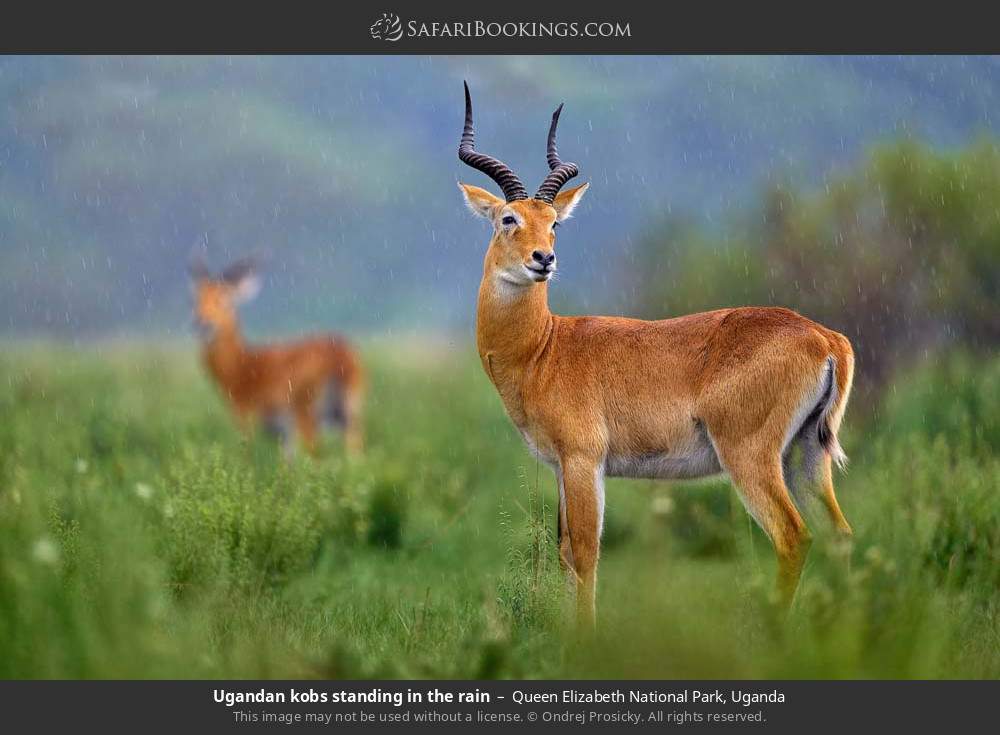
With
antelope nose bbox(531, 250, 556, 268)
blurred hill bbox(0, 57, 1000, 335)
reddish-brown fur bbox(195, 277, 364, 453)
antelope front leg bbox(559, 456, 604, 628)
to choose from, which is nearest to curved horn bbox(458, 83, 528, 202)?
antelope nose bbox(531, 250, 556, 268)

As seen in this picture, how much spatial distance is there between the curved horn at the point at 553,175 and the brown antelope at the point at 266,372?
6.59 metres

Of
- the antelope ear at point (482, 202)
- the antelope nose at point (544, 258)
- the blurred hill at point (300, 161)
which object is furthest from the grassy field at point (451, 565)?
the blurred hill at point (300, 161)

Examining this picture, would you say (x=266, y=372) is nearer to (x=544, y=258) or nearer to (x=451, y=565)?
(x=451, y=565)

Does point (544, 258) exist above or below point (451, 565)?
above

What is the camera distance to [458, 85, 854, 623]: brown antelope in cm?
662

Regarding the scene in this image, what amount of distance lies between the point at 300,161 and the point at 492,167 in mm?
77102

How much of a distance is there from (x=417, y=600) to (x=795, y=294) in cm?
853

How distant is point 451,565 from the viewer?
30.7 feet

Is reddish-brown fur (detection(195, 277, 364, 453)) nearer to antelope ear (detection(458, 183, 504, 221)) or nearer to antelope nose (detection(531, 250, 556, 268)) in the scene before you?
A: antelope ear (detection(458, 183, 504, 221))

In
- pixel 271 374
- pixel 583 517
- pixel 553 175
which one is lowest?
pixel 583 517

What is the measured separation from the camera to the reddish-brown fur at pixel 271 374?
46.1 ft

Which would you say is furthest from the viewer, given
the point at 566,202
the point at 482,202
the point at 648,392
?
the point at 566,202

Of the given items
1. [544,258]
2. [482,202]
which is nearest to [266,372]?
[482,202]

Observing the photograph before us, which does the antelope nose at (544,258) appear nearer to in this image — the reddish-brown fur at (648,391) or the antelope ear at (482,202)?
the reddish-brown fur at (648,391)
